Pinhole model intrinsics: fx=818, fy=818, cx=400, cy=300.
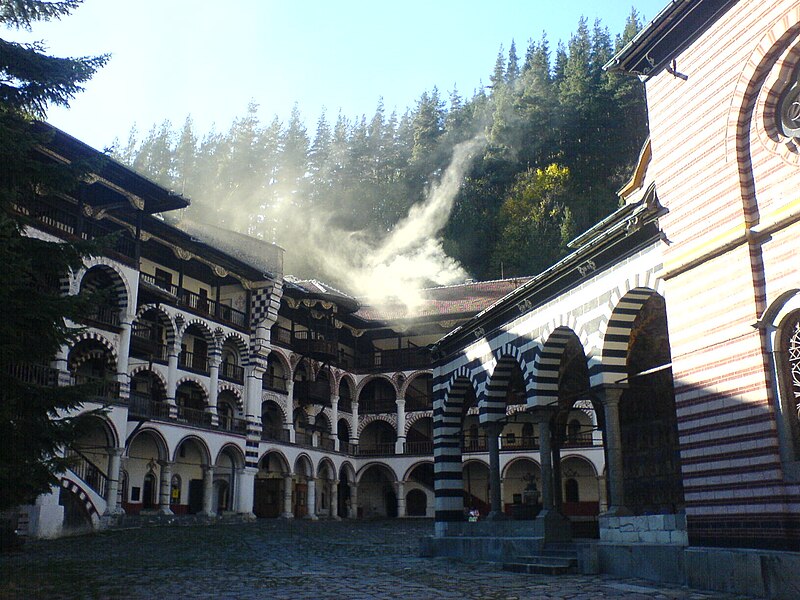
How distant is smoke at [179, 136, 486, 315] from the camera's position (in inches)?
2174

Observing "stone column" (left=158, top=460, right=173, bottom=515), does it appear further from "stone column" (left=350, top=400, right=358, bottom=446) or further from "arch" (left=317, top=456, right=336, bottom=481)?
"stone column" (left=350, top=400, right=358, bottom=446)

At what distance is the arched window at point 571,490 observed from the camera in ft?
132

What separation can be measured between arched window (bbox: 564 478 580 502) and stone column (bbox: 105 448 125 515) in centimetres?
2274

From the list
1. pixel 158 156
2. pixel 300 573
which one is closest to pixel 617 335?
pixel 300 573

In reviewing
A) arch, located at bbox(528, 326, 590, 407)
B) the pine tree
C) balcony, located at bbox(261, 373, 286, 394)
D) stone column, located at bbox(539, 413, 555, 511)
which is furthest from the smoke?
the pine tree

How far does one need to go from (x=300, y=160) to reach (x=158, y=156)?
12083mm

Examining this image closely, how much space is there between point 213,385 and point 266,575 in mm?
21855

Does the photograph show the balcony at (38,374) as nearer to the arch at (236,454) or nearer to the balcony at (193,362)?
the balcony at (193,362)

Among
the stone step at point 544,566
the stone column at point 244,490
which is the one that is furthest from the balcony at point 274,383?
the stone step at point 544,566

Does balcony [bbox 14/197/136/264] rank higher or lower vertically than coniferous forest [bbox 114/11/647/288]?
lower

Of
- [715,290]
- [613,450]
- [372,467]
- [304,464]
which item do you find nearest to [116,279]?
[304,464]

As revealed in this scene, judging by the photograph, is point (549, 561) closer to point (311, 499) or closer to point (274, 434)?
point (274, 434)

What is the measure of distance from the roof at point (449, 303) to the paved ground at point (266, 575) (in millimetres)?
24057

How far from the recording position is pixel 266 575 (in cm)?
1207
